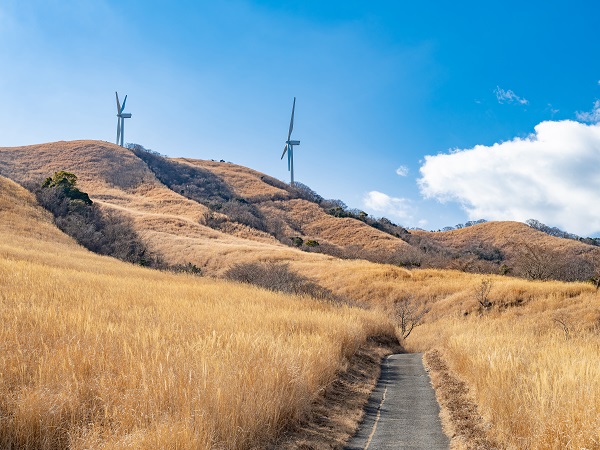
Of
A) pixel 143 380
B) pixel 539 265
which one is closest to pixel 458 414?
pixel 143 380

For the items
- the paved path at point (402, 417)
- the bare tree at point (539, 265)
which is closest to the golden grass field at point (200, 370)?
the paved path at point (402, 417)

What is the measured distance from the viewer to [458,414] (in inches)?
291

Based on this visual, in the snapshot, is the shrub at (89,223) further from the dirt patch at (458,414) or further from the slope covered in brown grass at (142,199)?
the dirt patch at (458,414)

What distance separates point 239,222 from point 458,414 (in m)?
77.7

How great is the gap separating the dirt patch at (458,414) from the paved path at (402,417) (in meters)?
0.13

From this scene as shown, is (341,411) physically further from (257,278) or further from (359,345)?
(257,278)

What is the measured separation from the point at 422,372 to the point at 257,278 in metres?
23.3

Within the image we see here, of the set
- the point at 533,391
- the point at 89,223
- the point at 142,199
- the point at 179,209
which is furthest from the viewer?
the point at 142,199

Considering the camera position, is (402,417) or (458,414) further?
(402,417)

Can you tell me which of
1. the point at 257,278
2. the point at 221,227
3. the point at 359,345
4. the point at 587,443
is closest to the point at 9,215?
the point at 257,278

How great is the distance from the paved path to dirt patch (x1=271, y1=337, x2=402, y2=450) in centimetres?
16

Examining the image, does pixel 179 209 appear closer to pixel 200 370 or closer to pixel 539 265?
pixel 539 265

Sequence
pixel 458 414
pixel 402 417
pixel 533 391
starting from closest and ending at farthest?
pixel 533 391, pixel 458 414, pixel 402 417

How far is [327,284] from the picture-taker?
39656mm
